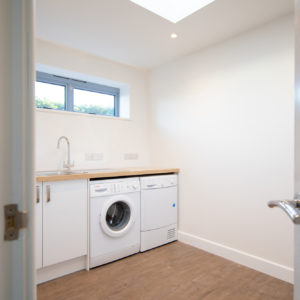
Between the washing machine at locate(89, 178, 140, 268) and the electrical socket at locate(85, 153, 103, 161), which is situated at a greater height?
the electrical socket at locate(85, 153, 103, 161)

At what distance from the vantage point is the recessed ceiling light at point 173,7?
1.99 m

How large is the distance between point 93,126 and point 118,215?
120 cm

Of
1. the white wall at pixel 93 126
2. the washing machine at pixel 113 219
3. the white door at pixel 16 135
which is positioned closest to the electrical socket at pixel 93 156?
the white wall at pixel 93 126

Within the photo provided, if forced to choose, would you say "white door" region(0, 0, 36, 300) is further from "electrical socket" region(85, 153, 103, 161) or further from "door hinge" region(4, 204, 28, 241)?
"electrical socket" region(85, 153, 103, 161)

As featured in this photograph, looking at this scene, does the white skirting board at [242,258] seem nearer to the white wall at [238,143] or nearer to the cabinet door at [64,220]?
the white wall at [238,143]

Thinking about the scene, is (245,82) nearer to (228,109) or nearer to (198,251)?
(228,109)

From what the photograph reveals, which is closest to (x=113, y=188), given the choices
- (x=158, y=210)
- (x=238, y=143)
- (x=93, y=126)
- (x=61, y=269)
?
(x=158, y=210)

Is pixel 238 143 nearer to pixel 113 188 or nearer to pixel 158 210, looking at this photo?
pixel 158 210

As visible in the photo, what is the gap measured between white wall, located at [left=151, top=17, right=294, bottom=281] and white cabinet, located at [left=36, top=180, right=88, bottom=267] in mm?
1367

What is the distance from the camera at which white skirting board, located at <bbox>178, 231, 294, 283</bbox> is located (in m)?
2.03

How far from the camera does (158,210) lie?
110 inches

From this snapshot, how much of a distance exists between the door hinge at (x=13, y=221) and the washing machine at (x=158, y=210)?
2.14 meters

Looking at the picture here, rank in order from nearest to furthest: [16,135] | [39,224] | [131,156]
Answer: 1. [16,135]
2. [39,224]
3. [131,156]

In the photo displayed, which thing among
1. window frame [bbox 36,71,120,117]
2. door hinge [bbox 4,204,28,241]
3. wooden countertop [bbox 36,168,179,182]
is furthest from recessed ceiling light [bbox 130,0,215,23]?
door hinge [bbox 4,204,28,241]
